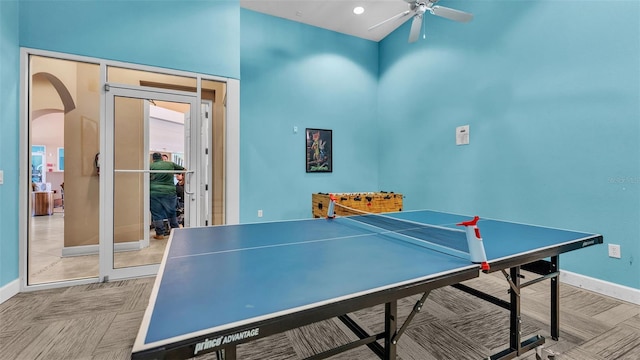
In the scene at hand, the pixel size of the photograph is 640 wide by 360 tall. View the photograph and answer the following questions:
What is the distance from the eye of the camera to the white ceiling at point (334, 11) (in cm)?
445

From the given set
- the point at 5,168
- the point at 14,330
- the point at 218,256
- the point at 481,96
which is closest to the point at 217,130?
the point at 5,168

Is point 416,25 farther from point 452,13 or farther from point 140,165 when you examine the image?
point 140,165

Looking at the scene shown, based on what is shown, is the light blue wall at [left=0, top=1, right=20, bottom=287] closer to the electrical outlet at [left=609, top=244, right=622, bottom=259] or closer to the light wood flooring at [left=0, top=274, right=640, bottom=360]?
the light wood flooring at [left=0, top=274, right=640, bottom=360]

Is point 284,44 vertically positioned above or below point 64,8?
above

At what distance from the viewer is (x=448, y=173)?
4309 millimetres

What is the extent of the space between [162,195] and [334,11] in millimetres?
3920

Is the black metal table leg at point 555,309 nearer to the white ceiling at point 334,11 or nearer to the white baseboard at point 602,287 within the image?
the white baseboard at point 602,287

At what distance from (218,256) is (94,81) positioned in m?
4.10

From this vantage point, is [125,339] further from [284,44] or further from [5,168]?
[284,44]

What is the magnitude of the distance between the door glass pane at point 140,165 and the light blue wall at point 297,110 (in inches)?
48.1

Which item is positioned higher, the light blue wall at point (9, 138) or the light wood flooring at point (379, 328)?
the light blue wall at point (9, 138)

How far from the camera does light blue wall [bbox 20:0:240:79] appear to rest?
9.07 ft

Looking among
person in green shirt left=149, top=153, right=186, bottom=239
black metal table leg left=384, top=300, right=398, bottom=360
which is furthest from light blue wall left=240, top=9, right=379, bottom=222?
black metal table leg left=384, top=300, right=398, bottom=360

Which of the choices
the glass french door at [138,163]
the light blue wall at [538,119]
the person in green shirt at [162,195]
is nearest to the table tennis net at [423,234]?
the light blue wall at [538,119]
